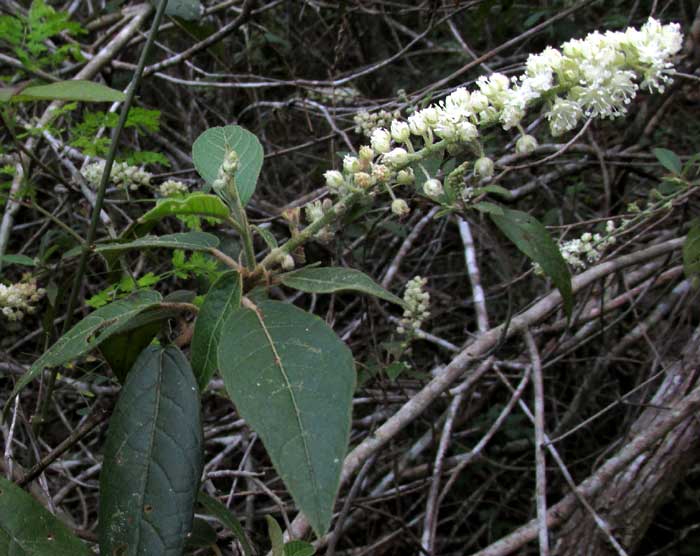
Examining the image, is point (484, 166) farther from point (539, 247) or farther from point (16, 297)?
point (16, 297)

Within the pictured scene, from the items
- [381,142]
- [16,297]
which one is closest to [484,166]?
[381,142]

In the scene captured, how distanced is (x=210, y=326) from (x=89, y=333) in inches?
7.7

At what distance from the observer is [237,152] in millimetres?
1367

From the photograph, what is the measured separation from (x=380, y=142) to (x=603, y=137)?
2693 millimetres

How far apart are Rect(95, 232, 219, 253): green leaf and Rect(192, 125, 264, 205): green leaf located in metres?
0.11

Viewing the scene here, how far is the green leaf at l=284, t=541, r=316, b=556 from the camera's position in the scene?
124 centimetres

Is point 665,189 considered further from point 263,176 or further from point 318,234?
point 263,176

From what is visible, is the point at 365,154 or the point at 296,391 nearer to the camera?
the point at 296,391

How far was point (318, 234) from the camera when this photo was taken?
123cm

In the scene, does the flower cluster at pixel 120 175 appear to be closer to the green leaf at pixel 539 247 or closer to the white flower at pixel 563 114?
the green leaf at pixel 539 247

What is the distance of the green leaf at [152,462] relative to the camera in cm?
103

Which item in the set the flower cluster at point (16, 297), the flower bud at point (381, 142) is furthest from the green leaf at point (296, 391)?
the flower cluster at point (16, 297)

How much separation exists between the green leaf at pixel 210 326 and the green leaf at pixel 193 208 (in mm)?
119

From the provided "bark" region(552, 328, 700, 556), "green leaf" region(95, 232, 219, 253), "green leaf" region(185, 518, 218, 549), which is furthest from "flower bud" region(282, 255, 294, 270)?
"bark" region(552, 328, 700, 556)
